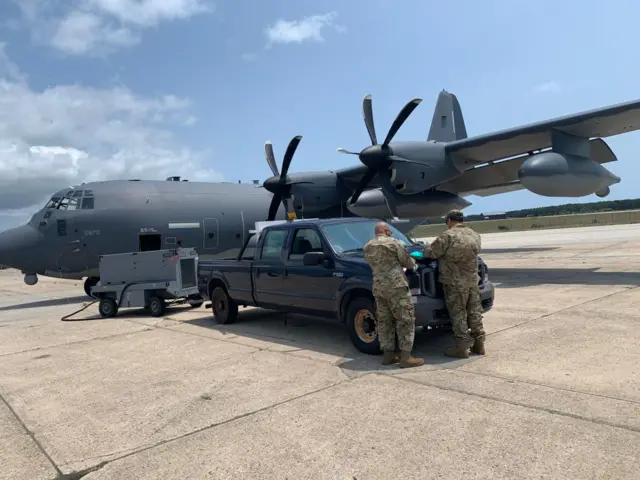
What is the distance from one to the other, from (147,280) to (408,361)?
306 inches

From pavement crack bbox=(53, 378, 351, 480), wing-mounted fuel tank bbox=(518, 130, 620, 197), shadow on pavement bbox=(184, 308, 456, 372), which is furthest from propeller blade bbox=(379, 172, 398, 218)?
pavement crack bbox=(53, 378, 351, 480)

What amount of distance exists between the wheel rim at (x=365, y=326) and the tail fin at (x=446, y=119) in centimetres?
1837

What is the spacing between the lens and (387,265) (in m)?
5.83

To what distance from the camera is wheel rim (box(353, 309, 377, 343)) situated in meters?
6.41

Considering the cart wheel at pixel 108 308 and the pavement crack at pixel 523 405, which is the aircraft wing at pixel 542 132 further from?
the cart wheel at pixel 108 308

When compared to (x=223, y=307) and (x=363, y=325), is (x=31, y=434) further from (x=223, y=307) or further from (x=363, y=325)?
(x=223, y=307)

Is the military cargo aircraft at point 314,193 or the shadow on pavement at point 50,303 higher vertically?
the military cargo aircraft at point 314,193

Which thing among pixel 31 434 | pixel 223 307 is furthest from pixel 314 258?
pixel 31 434

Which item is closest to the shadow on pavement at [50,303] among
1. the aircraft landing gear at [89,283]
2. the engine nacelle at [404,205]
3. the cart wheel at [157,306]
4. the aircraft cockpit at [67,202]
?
the aircraft landing gear at [89,283]

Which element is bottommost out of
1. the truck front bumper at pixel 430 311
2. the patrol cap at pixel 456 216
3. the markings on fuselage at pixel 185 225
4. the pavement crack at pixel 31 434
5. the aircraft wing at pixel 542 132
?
the pavement crack at pixel 31 434

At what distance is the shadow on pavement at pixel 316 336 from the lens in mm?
6133

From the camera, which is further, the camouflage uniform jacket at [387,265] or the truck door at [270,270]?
the truck door at [270,270]

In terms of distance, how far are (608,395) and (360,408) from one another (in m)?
2.23

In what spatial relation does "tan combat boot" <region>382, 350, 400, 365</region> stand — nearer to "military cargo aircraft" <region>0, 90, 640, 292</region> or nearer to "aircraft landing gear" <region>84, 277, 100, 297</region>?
"military cargo aircraft" <region>0, 90, 640, 292</region>
